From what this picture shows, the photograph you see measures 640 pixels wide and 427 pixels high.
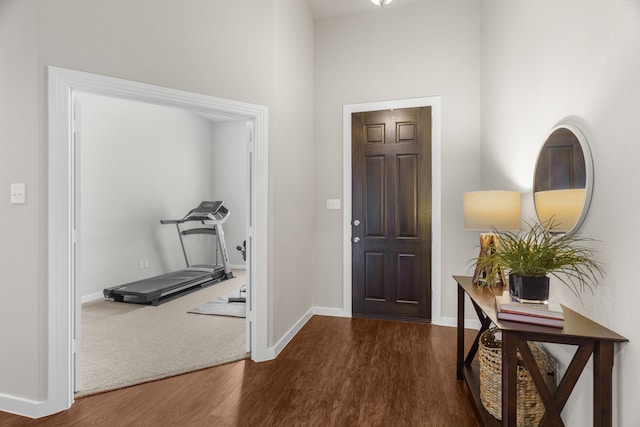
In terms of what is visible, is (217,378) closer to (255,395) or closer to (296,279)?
(255,395)

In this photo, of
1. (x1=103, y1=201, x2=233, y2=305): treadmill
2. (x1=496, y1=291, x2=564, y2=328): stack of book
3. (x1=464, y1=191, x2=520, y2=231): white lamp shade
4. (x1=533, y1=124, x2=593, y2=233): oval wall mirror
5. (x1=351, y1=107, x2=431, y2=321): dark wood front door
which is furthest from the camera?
(x1=103, y1=201, x2=233, y2=305): treadmill

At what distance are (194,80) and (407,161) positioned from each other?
2239 mm

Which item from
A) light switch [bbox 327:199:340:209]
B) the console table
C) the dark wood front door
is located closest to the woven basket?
the console table

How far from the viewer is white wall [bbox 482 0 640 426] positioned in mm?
1180

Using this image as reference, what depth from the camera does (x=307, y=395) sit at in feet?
6.89

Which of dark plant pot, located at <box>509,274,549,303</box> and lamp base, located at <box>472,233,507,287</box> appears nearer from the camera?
dark plant pot, located at <box>509,274,549,303</box>

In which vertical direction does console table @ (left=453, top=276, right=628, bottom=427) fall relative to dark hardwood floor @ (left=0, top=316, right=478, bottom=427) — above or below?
above

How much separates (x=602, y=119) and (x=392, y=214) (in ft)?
7.25

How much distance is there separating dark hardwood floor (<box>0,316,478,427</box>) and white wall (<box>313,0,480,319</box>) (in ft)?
3.42

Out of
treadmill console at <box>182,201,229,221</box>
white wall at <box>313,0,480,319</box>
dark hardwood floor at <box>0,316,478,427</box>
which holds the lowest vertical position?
dark hardwood floor at <box>0,316,478,427</box>

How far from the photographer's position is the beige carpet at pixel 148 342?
2.36 m

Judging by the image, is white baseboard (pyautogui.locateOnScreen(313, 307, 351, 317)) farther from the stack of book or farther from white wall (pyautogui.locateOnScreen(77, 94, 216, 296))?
white wall (pyautogui.locateOnScreen(77, 94, 216, 296))

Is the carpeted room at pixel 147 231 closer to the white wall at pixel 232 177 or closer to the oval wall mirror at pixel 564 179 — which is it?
the white wall at pixel 232 177

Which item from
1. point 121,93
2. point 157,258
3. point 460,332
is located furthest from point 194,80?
point 157,258
